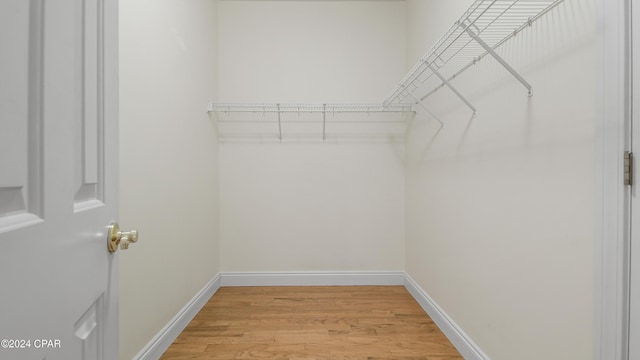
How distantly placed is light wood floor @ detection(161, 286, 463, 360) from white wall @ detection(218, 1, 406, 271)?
324 mm

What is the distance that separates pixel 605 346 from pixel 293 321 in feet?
5.25

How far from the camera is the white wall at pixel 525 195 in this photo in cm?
90

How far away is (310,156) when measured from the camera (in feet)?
8.37

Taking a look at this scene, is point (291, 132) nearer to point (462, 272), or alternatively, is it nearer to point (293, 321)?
point (293, 321)

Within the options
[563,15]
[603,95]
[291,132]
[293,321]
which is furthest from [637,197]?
[291,132]

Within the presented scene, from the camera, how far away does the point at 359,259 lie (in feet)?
8.39

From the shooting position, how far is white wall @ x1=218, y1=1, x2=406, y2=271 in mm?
2531

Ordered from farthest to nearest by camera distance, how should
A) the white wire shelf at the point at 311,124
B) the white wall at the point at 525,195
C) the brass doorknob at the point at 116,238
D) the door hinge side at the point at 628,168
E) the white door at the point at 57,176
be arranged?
1. the white wire shelf at the point at 311,124
2. the white wall at the point at 525,195
3. the door hinge side at the point at 628,168
4. the brass doorknob at the point at 116,238
5. the white door at the point at 57,176

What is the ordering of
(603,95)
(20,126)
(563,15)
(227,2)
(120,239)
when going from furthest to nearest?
(227,2)
(563,15)
(603,95)
(120,239)
(20,126)

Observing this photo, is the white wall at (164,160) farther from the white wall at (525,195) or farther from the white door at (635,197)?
the white door at (635,197)

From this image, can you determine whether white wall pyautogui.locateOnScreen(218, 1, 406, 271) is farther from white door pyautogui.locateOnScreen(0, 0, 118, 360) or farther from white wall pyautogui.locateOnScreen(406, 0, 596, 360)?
white door pyautogui.locateOnScreen(0, 0, 118, 360)

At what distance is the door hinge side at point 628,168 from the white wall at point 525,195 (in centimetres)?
8

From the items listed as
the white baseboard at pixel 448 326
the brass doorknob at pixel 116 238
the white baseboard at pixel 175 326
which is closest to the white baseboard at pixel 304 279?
the white baseboard at pixel 175 326

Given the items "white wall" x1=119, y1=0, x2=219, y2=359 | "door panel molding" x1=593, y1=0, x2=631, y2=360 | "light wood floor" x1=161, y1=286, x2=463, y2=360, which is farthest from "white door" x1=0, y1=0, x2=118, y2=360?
"door panel molding" x1=593, y1=0, x2=631, y2=360
